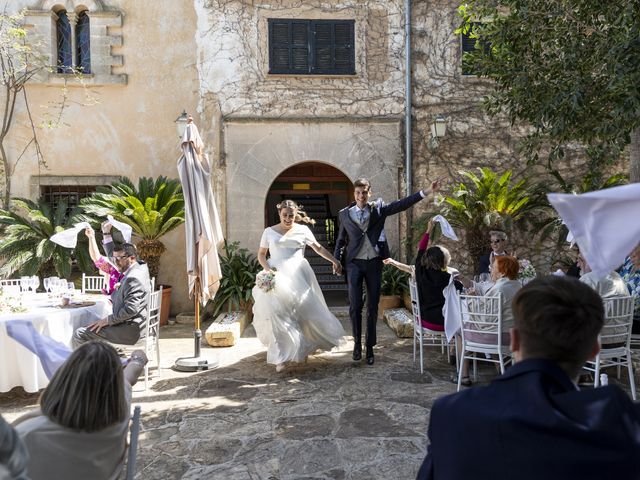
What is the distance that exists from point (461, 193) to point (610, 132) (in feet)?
13.0

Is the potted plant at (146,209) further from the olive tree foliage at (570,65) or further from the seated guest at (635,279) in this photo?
the seated guest at (635,279)

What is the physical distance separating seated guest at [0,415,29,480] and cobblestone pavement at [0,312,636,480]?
2.43 meters

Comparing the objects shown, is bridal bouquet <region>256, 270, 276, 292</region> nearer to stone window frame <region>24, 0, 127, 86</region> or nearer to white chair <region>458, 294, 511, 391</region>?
white chair <region>458, 294, 511, 391</region>

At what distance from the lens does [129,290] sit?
18.0ft

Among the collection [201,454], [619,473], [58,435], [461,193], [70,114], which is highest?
[70,114]

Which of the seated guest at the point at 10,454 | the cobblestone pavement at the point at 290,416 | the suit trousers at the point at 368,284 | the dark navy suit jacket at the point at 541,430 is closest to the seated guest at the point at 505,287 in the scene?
the cobblestone pavement at the point at 290,416

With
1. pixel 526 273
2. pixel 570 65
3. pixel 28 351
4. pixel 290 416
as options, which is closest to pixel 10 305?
pixel 28 351

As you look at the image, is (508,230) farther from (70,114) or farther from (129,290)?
(70,114)

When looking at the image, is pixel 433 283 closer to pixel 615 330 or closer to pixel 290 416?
pixel 615 330

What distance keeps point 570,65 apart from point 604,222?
4.60 metres

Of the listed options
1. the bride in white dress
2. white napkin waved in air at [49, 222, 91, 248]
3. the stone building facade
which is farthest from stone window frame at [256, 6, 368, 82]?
white napkin waved in air at [49, 222, 91, 248]

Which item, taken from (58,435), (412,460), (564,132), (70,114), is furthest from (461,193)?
(58,435)

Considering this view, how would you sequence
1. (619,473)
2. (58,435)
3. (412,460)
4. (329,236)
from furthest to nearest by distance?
(329,236) < (412,460) < (58,435) < (619,473)

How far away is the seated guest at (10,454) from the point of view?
1.47m
